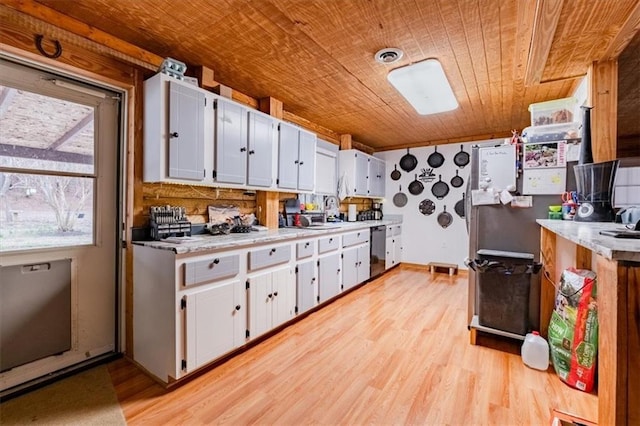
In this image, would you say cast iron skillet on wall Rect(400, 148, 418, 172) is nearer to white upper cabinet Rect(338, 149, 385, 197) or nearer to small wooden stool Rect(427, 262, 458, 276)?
white upper cabinet Rect(338, 149, 385, 197)

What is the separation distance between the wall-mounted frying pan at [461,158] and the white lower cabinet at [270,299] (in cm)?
388

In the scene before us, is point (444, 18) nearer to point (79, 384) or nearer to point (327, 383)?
point (327, 383)

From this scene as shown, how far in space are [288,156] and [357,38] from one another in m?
1.48

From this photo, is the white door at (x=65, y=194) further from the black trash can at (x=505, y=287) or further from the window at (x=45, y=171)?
the black trash can at (x=505, y=287)

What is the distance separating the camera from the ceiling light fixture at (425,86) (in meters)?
2.53

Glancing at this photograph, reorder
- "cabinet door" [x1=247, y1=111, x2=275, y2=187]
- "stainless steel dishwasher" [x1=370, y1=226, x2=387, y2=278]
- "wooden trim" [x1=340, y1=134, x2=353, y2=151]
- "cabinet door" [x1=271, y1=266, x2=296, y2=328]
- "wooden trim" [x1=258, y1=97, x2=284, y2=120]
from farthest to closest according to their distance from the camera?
"wooden trim" [x1=340, y1=134, x2=353, y2=151] → "stainless steel dishwasher" [x1=370, y1=226, x2=387, y2=278] → "wooden trim" [x1=258, y1=97, x2=284, y2=120] → "cabinet door" [x1=247, y1=111, x2=275, y2=187] → "cabinet door" [x1=271, y1=266, x2=296, y2=328]

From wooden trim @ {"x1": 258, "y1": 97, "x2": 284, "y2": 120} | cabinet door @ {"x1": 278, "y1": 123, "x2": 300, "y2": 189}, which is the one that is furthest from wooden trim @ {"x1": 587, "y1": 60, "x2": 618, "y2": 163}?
wooden trim @ {"x1": 258, "y1": 97, "x2": 284, "y2": 120}

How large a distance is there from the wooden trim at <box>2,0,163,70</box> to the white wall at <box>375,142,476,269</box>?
14.7ft

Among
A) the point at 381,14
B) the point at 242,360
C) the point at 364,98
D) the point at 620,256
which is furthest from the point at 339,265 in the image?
the point at 620,256

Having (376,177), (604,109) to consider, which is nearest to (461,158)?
(376,177)

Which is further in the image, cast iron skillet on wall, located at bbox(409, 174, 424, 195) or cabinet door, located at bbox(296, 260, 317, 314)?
cast iron skillet on wall, located at bbox(409, 174, 424, 195)

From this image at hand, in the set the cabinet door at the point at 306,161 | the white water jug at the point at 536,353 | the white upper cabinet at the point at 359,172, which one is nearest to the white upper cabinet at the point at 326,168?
the white upper cabinet at the point at 359,172

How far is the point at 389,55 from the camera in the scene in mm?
2312

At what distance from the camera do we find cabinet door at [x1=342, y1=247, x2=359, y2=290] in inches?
147
